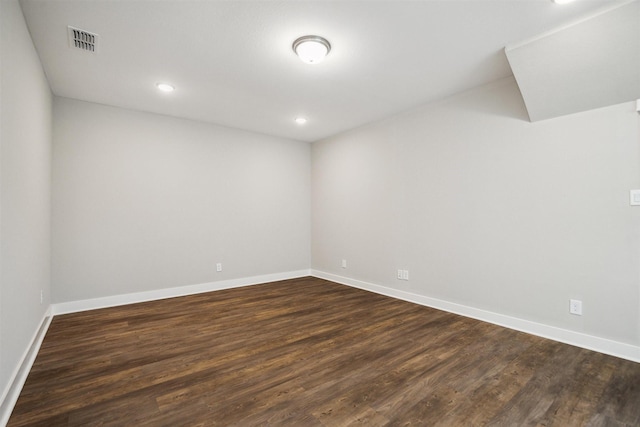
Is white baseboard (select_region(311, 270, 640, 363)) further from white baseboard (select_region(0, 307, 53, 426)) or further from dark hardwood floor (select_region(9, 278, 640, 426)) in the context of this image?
white baseboard (select_region(0, 307, 53, 426))

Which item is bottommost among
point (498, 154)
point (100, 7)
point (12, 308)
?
point (12, 308)

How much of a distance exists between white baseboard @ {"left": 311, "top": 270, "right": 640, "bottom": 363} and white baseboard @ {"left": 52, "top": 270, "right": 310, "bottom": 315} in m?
1.89

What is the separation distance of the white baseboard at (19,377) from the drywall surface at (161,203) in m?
1.02

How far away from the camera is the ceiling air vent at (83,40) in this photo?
2.26 metres

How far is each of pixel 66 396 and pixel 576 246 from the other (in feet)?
12.9

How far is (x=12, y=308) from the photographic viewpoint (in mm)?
1856

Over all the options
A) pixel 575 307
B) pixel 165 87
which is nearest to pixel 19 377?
pixel 165 87

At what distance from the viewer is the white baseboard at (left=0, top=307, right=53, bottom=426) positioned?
5.14 feet

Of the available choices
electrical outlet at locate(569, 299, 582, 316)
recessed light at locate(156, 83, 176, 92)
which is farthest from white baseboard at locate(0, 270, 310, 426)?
electrical outlet at locate(569, 299, 582, 316)

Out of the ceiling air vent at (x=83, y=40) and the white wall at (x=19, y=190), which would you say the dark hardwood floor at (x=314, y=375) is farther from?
the ceiling air vent at (x=83, y=40)

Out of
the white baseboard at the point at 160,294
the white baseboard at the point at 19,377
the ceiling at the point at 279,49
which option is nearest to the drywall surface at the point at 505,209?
the ceiling at the point at 279,49

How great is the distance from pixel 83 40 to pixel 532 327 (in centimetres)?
464

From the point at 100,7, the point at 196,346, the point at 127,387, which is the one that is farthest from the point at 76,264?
the point at 100,7

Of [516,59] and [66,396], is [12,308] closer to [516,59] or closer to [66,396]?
[66,396]
